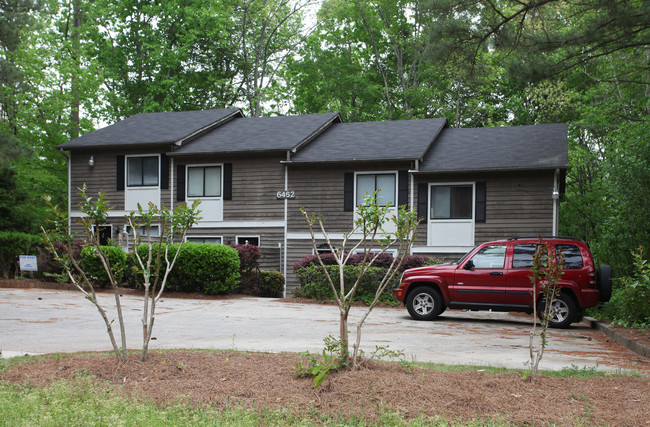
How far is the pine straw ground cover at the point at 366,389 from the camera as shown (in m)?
4.92

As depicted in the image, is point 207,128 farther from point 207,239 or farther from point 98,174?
point 207,239

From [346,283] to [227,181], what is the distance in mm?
8809

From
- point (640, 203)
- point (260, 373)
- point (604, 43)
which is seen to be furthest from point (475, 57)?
point (260, 373)

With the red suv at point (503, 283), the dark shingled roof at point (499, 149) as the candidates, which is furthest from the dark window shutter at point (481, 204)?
the red suv at point (503, 283)

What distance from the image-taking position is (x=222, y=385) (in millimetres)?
5664

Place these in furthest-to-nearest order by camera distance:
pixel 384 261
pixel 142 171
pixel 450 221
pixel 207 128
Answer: pixel 207 128
pixel 142 171
pixel 450 221
pixel 384 261

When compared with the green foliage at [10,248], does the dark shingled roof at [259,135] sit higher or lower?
higher

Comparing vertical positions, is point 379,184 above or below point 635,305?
above

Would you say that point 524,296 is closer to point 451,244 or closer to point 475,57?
point 475,57

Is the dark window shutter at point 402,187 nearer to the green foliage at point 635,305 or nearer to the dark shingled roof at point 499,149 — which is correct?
the dark shingled roof at point 499,149

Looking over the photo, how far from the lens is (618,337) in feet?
36.2

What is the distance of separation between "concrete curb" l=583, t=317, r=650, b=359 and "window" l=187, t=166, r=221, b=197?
14976 millimetres

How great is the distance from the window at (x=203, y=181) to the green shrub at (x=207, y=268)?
21.3ft

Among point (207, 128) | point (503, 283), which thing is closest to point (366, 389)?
point (503, 283)
